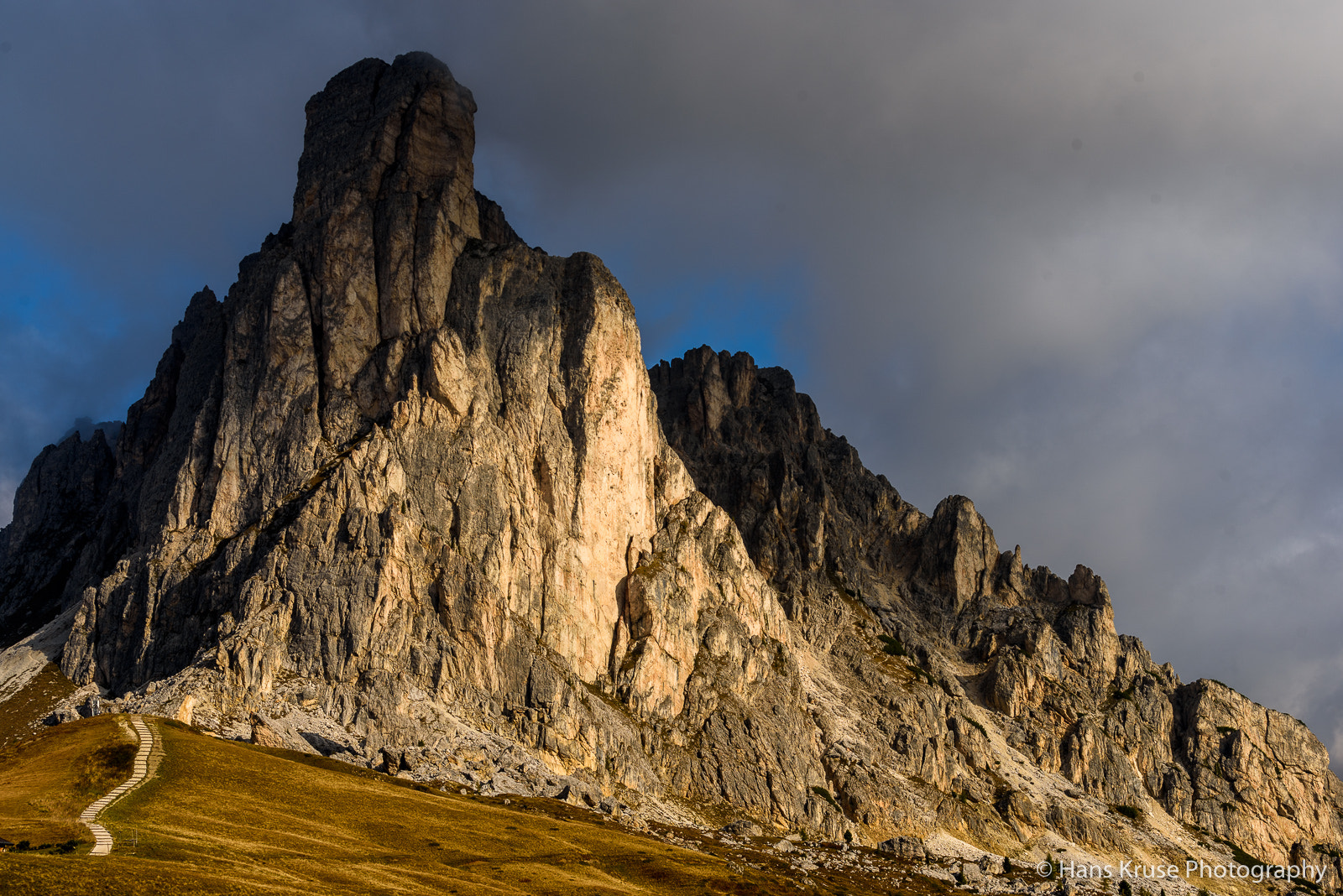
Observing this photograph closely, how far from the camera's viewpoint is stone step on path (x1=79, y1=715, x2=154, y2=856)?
78.2 meters

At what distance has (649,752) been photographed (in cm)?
19712

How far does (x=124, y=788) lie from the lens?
101 metres

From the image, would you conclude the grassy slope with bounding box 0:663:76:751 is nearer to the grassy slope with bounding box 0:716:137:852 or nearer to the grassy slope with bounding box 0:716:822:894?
the grassy slope with bounding box 0:716:137:852

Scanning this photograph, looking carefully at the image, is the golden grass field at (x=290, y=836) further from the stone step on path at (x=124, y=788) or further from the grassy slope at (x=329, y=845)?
the stone step on path at (x=124, y=788)

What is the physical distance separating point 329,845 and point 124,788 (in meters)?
23.0

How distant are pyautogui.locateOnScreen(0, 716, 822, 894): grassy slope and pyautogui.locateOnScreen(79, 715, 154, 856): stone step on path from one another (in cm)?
102

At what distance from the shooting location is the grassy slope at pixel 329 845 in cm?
6706

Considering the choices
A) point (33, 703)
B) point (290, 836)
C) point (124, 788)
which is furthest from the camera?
point (33, 703)

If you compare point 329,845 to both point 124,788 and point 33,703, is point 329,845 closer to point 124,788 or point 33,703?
point 124,788

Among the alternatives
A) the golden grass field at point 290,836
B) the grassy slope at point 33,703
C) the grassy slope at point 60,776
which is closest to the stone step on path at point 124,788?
the grassy slope at point 60,776

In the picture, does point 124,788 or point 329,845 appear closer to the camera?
point 329,845

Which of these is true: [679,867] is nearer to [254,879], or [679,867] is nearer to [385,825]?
[385,825]

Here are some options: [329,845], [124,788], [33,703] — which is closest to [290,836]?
[329,845]

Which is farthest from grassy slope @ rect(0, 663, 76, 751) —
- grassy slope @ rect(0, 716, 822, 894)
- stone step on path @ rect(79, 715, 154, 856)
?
stone step on path @ rect(79, 715, 154, 856)
